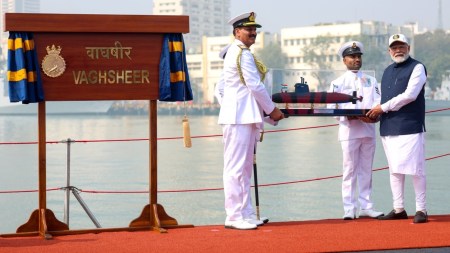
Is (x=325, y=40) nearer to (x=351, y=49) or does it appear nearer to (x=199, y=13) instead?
(x=199, y=13)

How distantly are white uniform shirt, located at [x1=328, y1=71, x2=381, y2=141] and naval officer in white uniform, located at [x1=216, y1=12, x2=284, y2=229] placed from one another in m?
0.91

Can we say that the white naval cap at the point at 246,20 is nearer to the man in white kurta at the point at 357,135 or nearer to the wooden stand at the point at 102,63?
the wooden stand at the point at 102,63

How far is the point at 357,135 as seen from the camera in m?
7.32

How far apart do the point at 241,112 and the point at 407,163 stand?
1.22m

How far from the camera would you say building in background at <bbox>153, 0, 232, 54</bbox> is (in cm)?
13875

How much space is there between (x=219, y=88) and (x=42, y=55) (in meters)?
1.50

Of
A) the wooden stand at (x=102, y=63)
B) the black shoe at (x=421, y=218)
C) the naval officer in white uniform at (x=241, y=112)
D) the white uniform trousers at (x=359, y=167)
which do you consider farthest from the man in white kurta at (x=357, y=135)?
the wooden stand at (x=102, y=63)

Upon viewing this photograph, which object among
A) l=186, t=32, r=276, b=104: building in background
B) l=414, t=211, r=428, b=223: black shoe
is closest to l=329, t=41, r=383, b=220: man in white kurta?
l=414, t=211, r=428, b=223: black shoe

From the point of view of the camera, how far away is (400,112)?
6945 mm

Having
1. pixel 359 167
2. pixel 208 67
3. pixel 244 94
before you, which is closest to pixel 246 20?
pixel 244 94

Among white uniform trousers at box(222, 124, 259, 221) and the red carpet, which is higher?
white uniform trousers at box(222, 124, 259, 221)

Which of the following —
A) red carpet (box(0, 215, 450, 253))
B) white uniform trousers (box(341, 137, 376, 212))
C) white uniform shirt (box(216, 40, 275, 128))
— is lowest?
red carpet (box(0, 215, 450, 253))

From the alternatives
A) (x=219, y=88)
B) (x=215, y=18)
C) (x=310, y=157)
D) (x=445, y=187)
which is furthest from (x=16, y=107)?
(x=219, y=88)

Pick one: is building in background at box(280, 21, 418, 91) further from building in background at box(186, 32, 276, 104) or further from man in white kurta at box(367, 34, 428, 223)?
man in white kurta at box(367, 34, 428, 223)
